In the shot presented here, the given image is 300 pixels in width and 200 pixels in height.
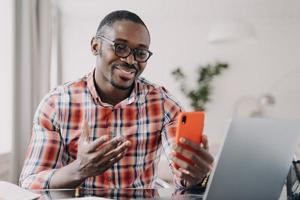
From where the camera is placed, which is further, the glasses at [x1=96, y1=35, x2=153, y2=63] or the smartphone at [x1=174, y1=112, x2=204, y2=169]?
the glasses at [x1=96, y1=35, x2=153, y2=63]

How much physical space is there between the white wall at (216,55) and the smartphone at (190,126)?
3.35 meters

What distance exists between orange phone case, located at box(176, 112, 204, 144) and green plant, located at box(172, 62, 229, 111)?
3.31m

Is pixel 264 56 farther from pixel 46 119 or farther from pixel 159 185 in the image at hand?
pixel 46 119

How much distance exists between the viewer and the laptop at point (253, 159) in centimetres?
68

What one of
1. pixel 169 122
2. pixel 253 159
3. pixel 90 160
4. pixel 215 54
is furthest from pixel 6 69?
pixel 215 54

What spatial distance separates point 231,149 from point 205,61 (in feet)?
11.9

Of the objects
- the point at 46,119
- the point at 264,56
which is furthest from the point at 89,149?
the point at 264,56

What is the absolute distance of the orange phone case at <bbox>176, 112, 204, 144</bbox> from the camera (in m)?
0.85

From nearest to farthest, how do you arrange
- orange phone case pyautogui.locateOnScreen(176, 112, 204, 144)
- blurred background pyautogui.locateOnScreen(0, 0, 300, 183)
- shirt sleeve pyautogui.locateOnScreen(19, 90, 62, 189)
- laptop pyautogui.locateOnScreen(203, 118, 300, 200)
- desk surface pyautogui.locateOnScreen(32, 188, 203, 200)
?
1. laptop pyautogui.locateOnScreen(203, 118, 300, 200)
2. orange phone case pyautogui.locateOnScreen(176, 112, 204, 144)
3. desk surface pyautogui.locateOnScreen(32, 188, 203, 200)
4. shirt sleeve pyautogui.locateOnScreen(19, 90, 62, 189)
5. blurred background pyautogui.locateOnScreen(0, 0, 300, 183)

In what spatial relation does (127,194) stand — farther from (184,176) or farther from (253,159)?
(253,159)

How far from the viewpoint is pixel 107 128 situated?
1393 mm

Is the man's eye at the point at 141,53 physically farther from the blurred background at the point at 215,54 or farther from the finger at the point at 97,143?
the blurred background at the point at 215,54

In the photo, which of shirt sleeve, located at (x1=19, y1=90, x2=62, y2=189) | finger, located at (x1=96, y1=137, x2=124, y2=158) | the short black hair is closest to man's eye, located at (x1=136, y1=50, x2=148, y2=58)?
the short black hair

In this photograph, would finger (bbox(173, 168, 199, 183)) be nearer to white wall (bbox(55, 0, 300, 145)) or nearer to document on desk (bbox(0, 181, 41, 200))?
document on desk (bbox(0, 181, 41, 200))
